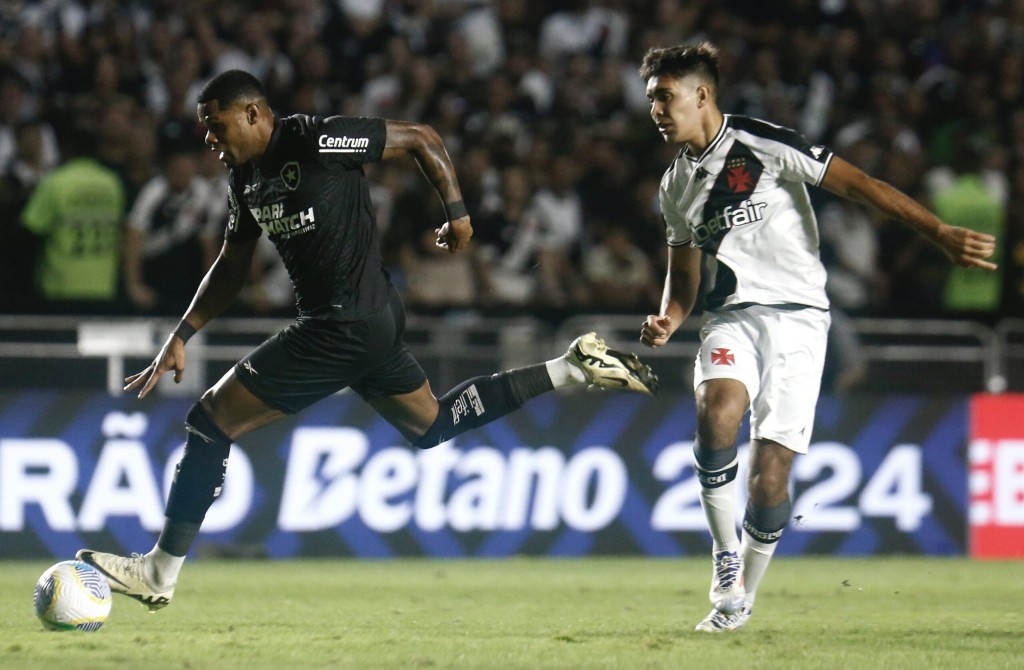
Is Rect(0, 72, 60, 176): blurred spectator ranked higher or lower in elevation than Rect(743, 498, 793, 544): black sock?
higher

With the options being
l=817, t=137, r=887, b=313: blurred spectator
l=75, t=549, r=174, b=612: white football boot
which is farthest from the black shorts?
l=817, t=137, r=887, b=313: blurred spectator

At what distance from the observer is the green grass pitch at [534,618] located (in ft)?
20.5

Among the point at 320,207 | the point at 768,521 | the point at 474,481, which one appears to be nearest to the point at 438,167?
the point at 320,207

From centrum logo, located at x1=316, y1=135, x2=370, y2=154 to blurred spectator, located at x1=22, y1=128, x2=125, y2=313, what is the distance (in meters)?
6.44

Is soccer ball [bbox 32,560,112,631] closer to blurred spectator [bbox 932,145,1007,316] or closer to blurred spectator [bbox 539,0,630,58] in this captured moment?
blurred spectator [bbox 932,145,1007,316]

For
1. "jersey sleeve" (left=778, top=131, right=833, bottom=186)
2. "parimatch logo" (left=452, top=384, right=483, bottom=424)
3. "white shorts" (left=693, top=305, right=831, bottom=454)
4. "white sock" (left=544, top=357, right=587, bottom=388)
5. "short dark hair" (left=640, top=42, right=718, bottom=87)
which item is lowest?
"parimatch logo" (left=452, top=384, right=483, bottom=424)

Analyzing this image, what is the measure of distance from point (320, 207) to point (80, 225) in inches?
259

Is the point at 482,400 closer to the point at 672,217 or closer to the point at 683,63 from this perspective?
the point at 672,217

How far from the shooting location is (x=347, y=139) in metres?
7.04

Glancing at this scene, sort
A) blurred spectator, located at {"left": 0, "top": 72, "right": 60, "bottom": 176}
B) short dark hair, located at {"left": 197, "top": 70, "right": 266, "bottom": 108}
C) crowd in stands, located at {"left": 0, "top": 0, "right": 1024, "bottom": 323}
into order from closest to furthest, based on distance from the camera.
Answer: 1. short dark hair, located at {"left": 197, "top": 70, "right": 266, "bottom": 108}
2. crowd in stands, located at {"left": 0, "top": 0, "right": 1024, "bottom": 323}
3. blurred spectator, located at {"left": 0, "top": 72, "right": 60, "bottom": 176}

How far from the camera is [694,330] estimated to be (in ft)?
42.2

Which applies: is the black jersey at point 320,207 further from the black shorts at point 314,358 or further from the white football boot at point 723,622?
the white football boot at point 723,622

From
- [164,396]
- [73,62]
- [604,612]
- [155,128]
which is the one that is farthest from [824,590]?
[73,62]

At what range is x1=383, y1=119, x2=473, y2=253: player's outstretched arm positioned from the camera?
7.14m
